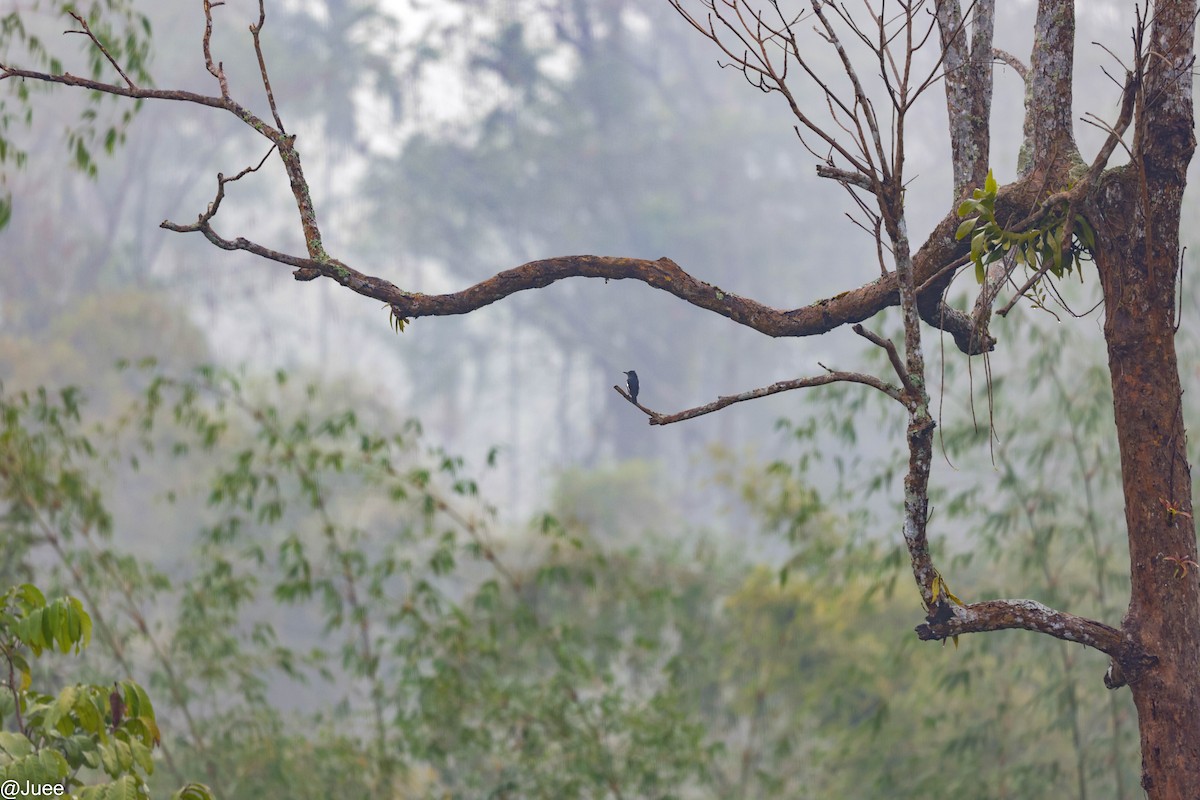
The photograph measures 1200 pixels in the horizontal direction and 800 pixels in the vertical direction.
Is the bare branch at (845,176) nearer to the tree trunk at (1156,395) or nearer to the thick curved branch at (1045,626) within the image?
the tree trunk at (1156,395)

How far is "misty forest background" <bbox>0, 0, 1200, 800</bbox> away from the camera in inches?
162

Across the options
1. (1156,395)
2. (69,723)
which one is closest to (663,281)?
(1156,395)

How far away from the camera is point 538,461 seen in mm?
27250

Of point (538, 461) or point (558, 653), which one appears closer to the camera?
point (558, 653)

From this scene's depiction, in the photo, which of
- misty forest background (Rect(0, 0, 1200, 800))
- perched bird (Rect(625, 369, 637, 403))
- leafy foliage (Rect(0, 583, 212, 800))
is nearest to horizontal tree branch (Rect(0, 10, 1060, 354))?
perched bird (Rect(625, 369, 637, 403))

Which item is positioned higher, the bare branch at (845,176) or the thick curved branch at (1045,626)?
the bare branch at (845,176)

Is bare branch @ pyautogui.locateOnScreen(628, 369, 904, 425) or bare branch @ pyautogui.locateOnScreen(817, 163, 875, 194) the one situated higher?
bare branch @ pyautogui.locateOnScreen(817, 163, 875, 194)

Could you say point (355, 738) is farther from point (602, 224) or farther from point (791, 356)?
point (791, 356)

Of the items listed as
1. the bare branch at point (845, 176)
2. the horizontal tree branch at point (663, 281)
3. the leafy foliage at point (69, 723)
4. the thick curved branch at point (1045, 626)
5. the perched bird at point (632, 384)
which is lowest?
the leafy foliage at point (69, 723)

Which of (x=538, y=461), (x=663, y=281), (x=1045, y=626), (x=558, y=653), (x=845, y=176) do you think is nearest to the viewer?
(x=845, y=176)

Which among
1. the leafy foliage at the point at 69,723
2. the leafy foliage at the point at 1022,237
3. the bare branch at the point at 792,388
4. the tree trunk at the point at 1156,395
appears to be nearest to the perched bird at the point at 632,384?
the bare branch at the point at 792,388

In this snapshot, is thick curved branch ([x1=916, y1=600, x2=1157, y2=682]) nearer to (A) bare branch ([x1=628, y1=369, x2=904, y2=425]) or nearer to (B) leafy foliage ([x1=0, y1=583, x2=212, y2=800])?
(A) bare branch ([x1=628, y1=369, x2=904, y2=425])

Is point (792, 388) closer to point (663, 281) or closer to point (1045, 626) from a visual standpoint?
point (663, 281)

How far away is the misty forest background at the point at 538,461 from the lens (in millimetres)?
4117
